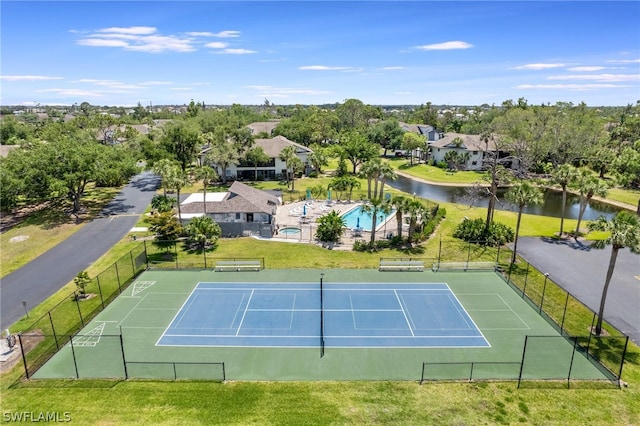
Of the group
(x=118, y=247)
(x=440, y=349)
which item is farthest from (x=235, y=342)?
(x=118, y=247)

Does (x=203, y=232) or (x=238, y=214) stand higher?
(x=238, y=214)

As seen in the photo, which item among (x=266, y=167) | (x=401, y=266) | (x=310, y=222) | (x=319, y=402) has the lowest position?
(x=319, y=402)

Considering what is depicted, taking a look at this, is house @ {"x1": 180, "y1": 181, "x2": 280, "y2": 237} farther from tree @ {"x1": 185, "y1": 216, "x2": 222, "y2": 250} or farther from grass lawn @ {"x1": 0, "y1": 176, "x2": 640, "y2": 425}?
grass lawn @ {"x1": 0, "y1": 176, "x2": 640, "y2": 425}

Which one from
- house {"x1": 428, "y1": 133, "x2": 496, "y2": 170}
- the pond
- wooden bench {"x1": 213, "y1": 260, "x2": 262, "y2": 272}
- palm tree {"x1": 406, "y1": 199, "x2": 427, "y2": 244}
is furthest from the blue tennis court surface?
house {"x1": 428, "y1": 133, "x2": 496, "y2": 170}

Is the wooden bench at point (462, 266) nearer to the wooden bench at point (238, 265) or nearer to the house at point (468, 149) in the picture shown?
the wooden bench at point (238, 265)

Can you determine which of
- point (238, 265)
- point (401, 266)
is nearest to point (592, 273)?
point (401, 266)

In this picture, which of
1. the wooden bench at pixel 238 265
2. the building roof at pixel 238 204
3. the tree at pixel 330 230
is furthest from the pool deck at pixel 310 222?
the wooden bench at pixel 238 265

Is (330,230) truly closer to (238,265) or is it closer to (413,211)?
(413,211)
